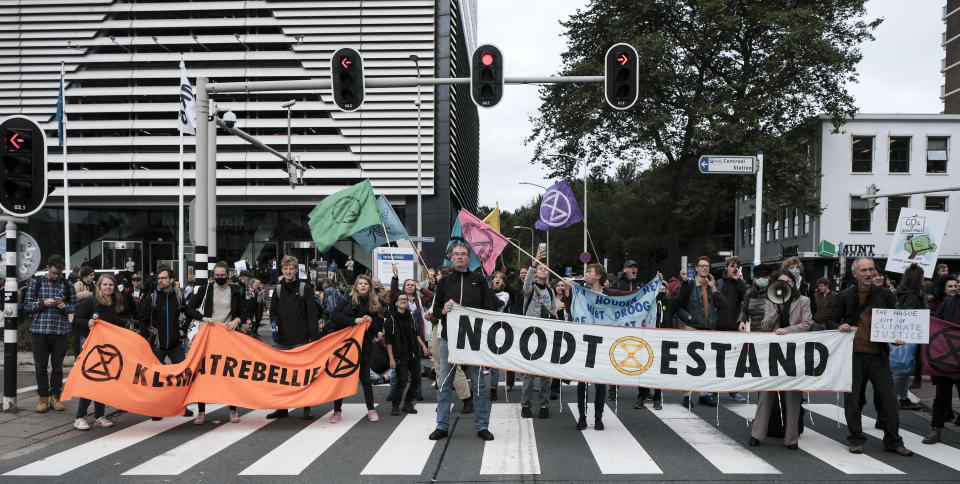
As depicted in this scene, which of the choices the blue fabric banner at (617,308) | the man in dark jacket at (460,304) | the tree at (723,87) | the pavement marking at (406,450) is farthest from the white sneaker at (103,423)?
the tree at (723,87)

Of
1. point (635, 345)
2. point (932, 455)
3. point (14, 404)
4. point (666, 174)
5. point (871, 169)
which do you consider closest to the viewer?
point (932, 455)

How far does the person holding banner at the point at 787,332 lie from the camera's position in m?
7.06

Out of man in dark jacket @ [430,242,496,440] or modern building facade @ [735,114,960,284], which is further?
modern building facade @ [735,114,960,284]

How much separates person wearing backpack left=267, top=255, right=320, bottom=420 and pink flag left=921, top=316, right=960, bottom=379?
273 inches

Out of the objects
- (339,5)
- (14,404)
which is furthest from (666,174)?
(14,404)

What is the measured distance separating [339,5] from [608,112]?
61.7 ft

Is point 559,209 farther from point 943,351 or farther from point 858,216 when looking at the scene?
point 858,216

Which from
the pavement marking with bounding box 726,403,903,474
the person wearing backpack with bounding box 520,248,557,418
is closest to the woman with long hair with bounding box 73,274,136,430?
the person wearing backpack with bounding box 520,248,557,418

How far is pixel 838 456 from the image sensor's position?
6.69 metres

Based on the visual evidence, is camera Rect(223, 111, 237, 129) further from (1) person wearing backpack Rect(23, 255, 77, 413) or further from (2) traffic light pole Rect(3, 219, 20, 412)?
(1) person wearing backpack Rect(23, 255, 77, 413)

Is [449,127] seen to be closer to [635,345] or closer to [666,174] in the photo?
[666,174]

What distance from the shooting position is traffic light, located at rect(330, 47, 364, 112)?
10.7 metres

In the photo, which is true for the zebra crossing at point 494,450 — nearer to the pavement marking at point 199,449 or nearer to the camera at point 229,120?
the pavement marking at point 199,449

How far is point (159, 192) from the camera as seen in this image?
41375mm
